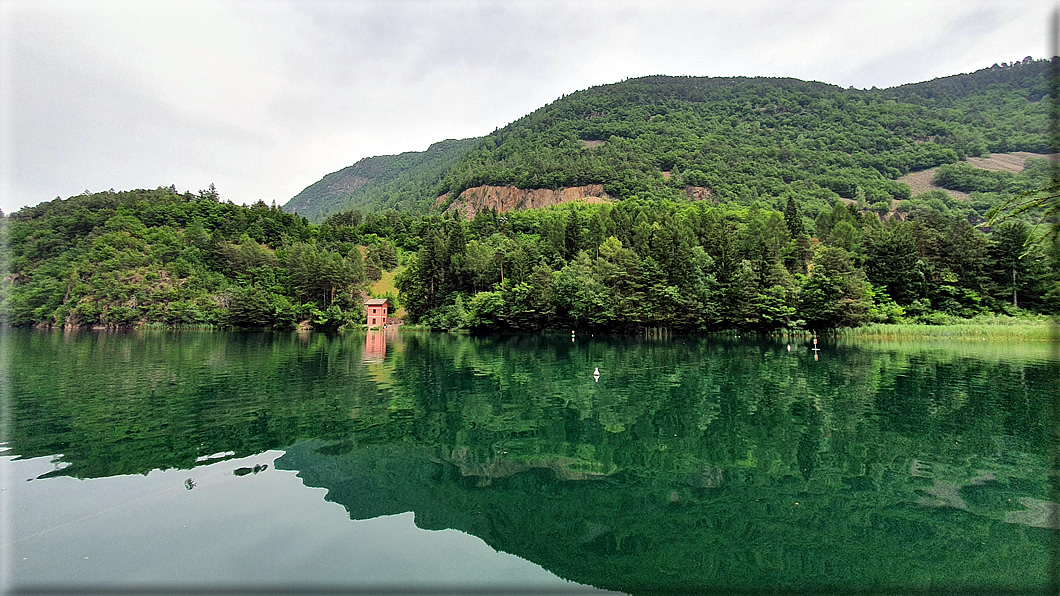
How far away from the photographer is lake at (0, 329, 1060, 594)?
670cm

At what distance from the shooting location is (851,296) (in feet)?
178

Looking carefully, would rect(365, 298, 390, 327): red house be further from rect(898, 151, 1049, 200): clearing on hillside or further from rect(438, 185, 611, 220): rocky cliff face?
rect(898, 151, 1049, 200): clearing on hillside

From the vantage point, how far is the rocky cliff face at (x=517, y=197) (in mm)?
156000

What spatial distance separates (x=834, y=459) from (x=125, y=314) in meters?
105

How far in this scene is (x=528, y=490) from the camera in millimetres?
9672

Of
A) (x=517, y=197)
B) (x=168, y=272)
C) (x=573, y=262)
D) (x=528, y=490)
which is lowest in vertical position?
(x=528, y=490)

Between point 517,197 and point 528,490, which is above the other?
point 517,197

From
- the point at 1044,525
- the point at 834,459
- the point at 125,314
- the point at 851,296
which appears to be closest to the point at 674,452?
the point at 834,459

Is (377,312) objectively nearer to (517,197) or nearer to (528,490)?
(528,490)

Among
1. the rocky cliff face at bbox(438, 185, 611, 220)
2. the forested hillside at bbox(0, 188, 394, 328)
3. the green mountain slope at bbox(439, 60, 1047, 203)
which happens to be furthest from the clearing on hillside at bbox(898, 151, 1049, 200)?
the forested hillside at bbox(0, 188, 394, 328)

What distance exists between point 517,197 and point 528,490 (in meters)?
157

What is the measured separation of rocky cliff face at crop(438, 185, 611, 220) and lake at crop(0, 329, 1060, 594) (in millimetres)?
138012

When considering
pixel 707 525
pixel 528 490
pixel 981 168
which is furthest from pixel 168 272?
pixel 981 168

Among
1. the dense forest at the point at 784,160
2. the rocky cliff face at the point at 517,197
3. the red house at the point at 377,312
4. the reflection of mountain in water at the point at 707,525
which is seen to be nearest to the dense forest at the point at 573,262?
the dense forest at the point at 784,160
